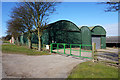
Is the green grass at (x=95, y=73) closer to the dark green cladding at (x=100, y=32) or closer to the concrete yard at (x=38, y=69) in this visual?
the concrete yard at (x=38, y=69)

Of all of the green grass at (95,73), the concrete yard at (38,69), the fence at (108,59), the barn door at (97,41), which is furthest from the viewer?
the barn door at (97,41)

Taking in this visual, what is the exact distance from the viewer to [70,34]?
20266mm

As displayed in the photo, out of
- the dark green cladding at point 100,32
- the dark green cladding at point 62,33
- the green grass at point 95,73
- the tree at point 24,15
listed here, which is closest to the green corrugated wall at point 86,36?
the dark green cladding at point 62,33

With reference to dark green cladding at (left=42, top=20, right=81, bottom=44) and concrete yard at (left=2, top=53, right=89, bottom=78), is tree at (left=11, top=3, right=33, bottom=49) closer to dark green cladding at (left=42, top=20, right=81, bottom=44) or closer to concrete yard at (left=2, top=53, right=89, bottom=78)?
dark green cladding at (left=42, top=20, right=81, bottom=44)

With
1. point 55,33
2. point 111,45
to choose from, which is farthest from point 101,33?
point 55,33

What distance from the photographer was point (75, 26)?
20953 mm

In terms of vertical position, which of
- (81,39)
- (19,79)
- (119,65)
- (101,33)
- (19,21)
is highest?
(19,21)

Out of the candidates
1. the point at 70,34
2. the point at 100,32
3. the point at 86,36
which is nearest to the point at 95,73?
the point at 70,34

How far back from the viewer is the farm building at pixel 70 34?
18259mm

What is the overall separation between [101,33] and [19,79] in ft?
71.5

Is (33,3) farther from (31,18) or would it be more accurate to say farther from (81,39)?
(81,39)

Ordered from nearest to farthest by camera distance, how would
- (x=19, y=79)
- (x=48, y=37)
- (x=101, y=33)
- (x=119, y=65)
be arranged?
(x=19, y=79)
(x=119, y=65)
(x=48, y=37)
(x=101, y=33)

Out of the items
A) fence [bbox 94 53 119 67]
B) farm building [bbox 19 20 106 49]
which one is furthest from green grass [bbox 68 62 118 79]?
farm building [bbox 19 20 106 49]

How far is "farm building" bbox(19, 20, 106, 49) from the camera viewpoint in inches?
719
